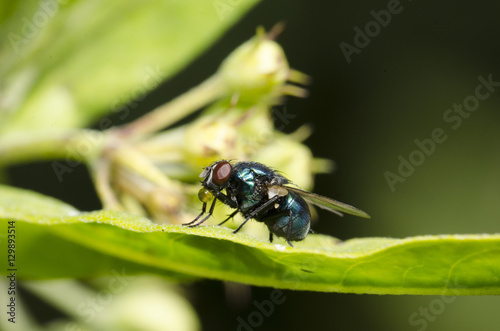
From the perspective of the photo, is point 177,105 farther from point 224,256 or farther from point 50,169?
point 50,169

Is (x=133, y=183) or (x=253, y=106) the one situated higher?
(x=253, y=106)

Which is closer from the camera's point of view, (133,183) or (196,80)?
(133,183)

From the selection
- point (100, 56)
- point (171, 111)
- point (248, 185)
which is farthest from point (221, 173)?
point (100, 56)

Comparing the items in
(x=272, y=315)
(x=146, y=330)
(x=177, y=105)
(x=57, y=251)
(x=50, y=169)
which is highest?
(x=177, y=105)

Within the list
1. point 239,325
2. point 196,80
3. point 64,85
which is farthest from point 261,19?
point 239,325

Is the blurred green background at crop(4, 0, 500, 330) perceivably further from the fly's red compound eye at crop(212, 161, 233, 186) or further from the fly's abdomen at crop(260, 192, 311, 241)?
the fly's red compound eye at crop(212, 161, 233, 186)

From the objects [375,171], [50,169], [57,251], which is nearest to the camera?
[57,251]

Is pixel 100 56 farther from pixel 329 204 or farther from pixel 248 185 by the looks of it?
pixel 329 204

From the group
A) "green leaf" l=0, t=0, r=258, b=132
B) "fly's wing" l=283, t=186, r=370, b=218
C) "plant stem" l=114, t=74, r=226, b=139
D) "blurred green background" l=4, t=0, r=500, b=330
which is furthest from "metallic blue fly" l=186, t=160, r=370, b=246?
"blurred green background" l=4, t=0, r=500, b=330
